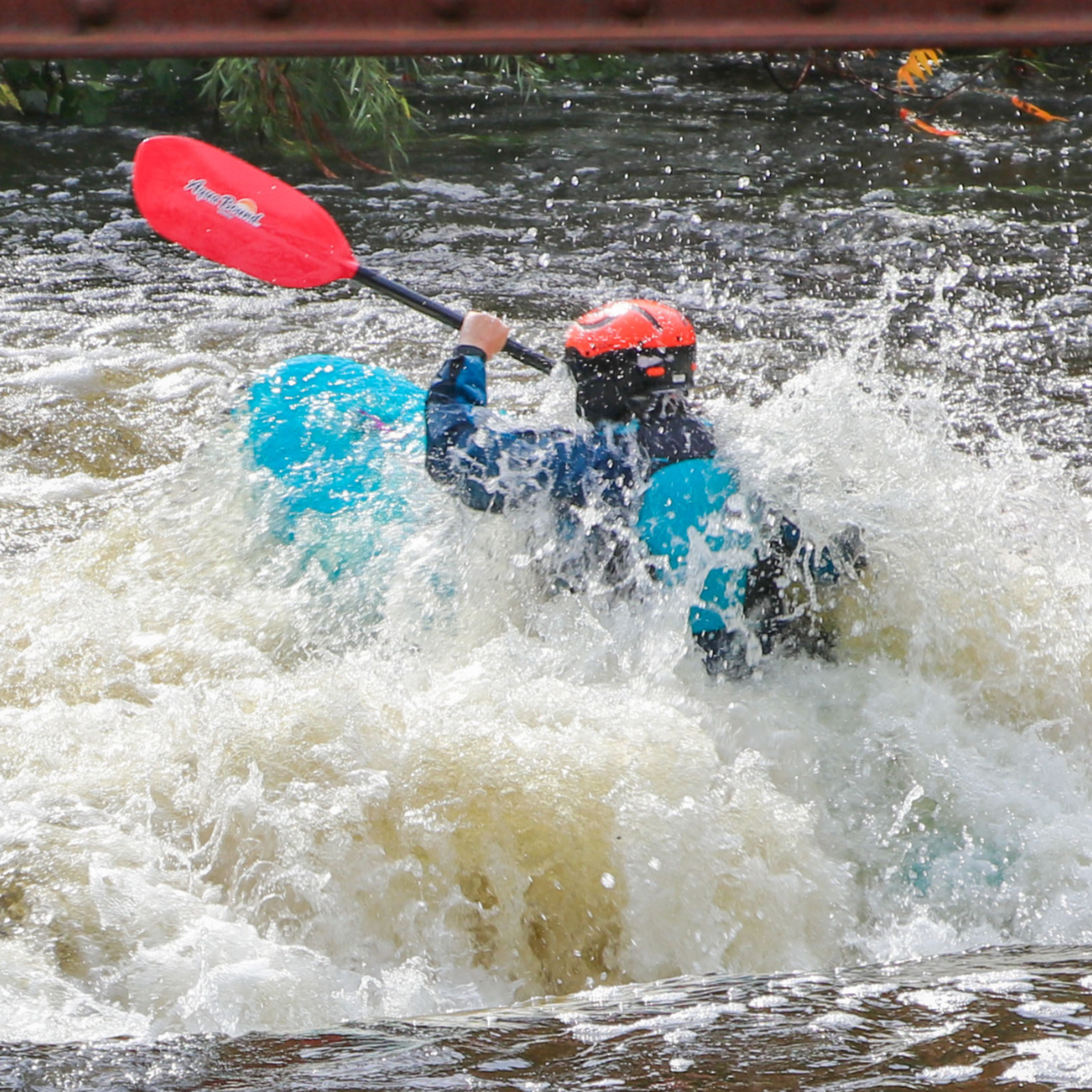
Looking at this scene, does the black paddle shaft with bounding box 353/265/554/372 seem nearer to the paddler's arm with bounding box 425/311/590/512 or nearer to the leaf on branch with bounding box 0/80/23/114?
the paddler's arm with bounding box 425/311/590/512

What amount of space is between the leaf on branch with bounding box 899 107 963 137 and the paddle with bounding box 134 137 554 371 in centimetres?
595

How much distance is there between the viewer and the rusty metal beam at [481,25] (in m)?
0.72

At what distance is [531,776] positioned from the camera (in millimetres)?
2684

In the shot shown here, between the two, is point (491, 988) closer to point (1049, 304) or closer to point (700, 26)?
point (700, 26)

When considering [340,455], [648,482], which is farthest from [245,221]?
[648,482]

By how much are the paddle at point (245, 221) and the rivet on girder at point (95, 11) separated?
9.78 feet

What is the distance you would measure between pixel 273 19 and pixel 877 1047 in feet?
4.03

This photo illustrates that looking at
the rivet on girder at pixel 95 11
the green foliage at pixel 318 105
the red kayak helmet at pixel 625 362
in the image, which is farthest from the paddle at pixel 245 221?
the green foliage at pixel 318 105

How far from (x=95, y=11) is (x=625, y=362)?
7.63 ft

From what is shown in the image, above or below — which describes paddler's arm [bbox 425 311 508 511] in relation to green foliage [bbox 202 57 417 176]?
below

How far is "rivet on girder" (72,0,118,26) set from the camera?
2.44 ft

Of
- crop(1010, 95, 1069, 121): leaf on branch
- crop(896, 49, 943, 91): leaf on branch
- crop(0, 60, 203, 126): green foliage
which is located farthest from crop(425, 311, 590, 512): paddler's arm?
crop(896, 49, 943, 91): leaf on branch

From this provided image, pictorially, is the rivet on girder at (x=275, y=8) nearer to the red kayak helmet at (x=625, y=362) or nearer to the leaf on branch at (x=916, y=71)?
the red kayak helmet at (x=625, y=362)

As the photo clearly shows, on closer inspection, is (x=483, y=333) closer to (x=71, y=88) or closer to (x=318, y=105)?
(x=318, y=105)
